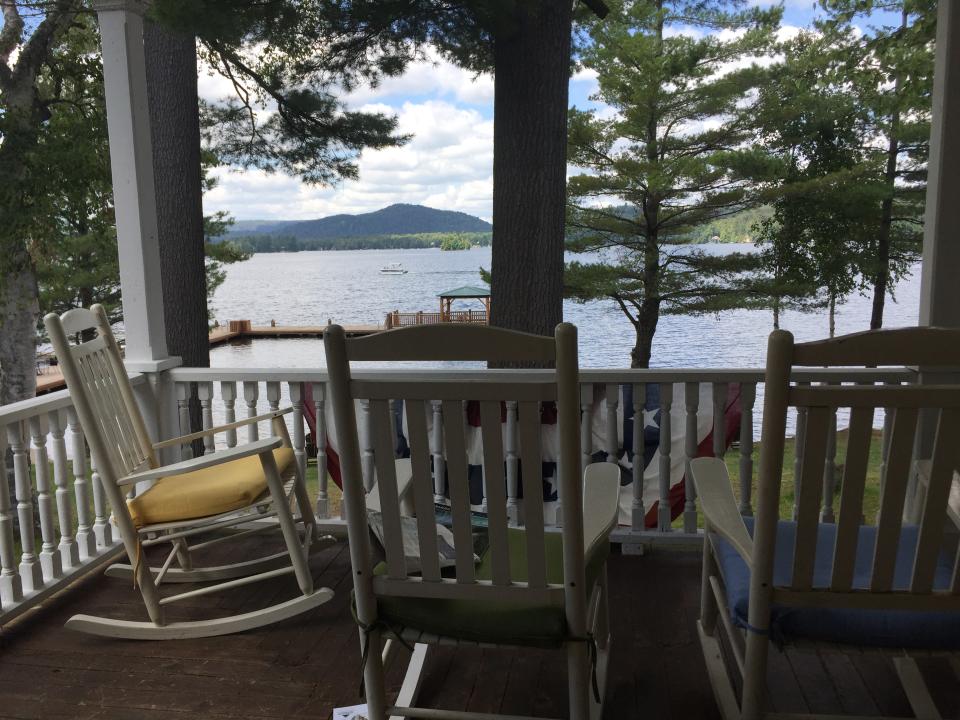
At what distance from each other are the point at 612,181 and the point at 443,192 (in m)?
4.91

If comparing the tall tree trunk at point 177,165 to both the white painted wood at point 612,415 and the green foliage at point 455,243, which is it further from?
the green foliage at point 455,243

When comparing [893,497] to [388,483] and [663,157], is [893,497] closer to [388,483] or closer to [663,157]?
[388,483]

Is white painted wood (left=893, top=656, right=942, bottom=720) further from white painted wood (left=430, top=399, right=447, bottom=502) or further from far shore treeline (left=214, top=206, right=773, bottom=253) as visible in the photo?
far shore treeline (left=214, top=206, right=773, bottom=253)

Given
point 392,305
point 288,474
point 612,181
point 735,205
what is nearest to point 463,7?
point 288,474

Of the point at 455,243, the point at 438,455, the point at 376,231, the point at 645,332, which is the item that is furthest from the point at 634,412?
the point at 376,231

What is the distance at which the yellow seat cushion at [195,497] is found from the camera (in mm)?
2363

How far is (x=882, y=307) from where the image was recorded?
11.9 m

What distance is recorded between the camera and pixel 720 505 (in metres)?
1.70

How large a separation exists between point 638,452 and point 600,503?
1.44 meters

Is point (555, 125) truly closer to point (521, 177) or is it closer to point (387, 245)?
point (521, 177)

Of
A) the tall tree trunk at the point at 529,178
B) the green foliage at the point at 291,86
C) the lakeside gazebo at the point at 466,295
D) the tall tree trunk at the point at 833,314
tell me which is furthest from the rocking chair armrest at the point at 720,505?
the lakeside gazebo at the point at 466,295

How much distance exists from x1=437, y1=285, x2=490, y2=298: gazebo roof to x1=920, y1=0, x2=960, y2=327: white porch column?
37.0ft

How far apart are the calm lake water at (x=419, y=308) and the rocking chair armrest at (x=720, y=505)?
10.5m

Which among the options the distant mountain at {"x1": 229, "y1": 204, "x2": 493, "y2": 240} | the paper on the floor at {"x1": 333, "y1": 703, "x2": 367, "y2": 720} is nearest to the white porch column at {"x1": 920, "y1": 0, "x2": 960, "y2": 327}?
the paper on the floor at {"x1": 333, "y1": 703, "x2": 367, "y2": 720}
